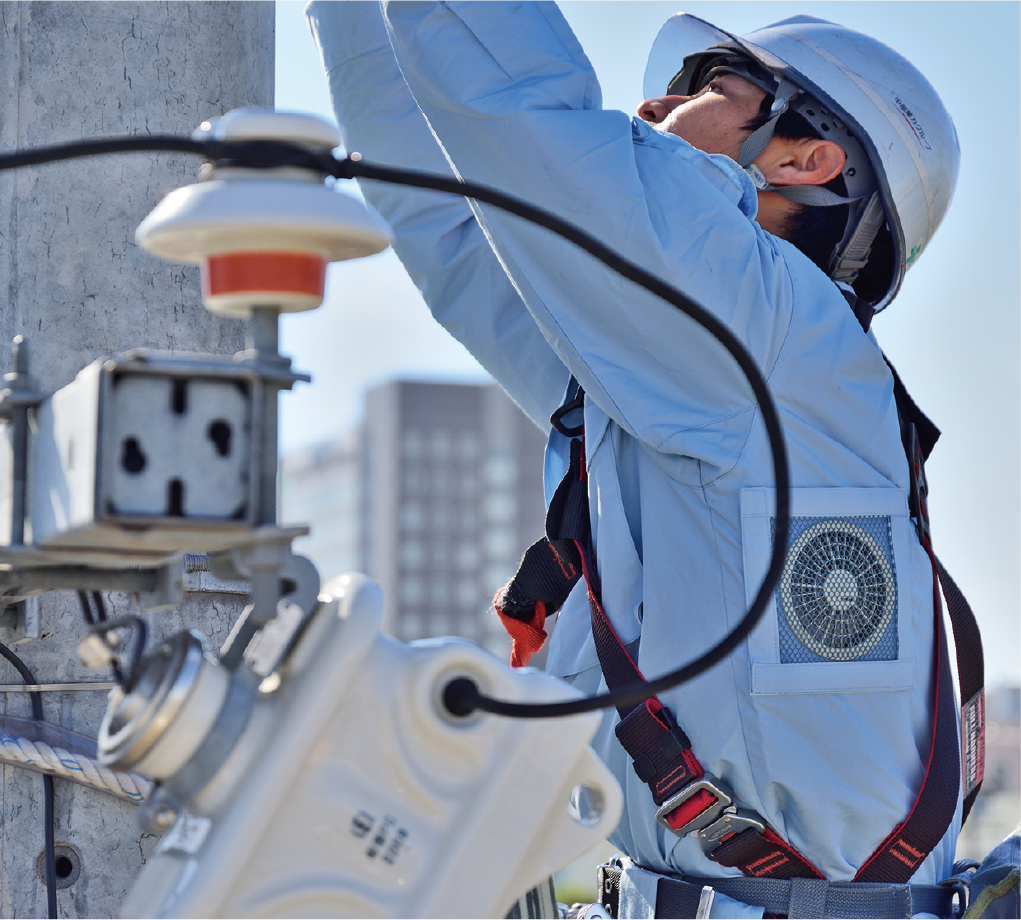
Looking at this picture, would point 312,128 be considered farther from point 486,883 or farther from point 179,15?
point 179,15

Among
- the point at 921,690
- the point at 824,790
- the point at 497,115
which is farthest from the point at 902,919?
the point at 497,115

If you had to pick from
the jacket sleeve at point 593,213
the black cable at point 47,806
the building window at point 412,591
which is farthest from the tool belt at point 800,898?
the building window at point 412,591

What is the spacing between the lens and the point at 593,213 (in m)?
2.10

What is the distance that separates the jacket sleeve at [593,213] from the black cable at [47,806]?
0.95 meters

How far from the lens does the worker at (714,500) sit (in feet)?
6.93

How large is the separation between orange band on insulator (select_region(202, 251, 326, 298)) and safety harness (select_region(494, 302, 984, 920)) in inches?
42.3

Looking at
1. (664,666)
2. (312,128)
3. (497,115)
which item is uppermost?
(497,115)

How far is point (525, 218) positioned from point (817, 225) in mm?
1803

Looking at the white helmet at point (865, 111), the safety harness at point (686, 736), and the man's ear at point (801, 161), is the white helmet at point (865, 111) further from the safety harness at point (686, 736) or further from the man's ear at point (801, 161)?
the safety harness at point (686, 736)

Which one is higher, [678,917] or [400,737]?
[400,737]

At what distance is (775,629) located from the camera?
7.11 ft

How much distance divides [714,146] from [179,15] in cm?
109

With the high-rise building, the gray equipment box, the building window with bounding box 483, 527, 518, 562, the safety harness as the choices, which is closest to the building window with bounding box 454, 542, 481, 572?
the high-rise building

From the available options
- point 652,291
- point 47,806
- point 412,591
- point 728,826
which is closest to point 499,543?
point 412,591
